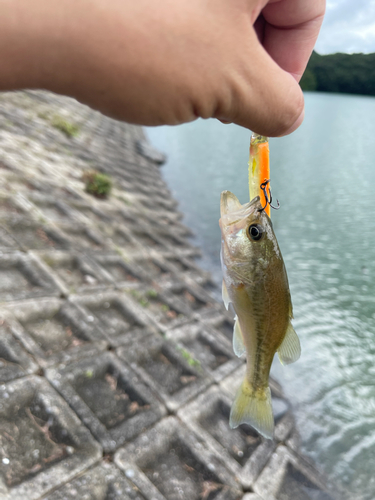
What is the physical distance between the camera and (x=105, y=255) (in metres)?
5.72

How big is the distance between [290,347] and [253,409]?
1.56ft

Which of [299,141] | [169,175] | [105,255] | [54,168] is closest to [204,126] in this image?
[299,141]

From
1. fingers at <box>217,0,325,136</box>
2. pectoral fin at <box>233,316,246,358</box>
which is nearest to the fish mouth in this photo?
fingers at <box>217,0,325,136</box>

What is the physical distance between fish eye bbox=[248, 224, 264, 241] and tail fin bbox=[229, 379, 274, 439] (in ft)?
3.22

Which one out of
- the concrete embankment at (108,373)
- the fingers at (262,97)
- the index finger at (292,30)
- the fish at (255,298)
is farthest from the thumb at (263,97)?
the concrete embankment at (108,373)

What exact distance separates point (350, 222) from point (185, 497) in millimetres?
11257

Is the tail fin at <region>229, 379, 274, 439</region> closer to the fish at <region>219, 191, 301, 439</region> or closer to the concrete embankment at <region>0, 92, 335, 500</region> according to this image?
the fish at <region>219, 191, 301, 439</region>

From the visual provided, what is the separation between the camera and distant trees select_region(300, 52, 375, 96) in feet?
180

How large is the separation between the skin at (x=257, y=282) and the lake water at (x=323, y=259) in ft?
10.1

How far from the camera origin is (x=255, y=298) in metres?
2.14

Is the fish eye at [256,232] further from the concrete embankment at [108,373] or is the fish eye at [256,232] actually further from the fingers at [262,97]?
the concrete embankment at [108,373]

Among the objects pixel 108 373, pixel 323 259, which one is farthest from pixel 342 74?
pixel 108 373

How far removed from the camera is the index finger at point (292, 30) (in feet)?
5.13

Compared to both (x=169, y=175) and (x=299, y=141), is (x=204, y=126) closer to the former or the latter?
(x=299, y=141)
